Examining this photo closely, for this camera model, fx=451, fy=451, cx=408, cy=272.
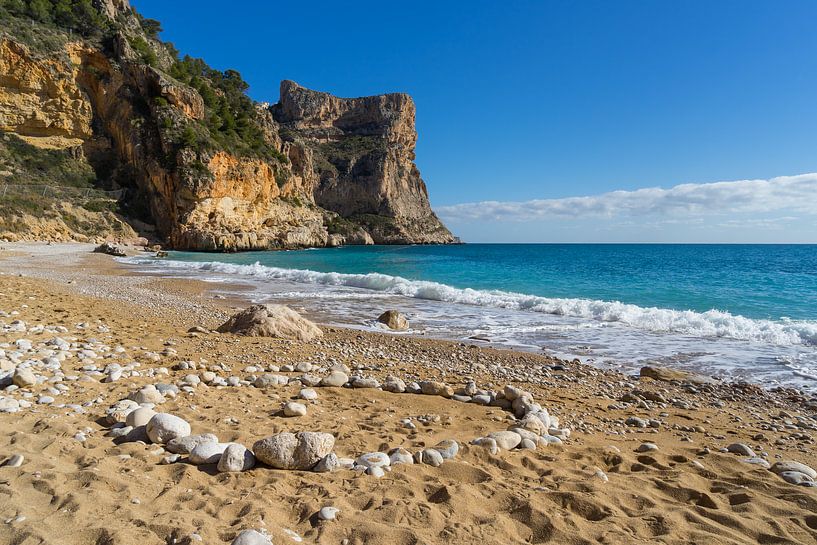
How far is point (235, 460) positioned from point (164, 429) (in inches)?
28.5

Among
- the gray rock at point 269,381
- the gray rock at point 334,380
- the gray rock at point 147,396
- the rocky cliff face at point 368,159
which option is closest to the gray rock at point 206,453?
the gray rock at point 147,396

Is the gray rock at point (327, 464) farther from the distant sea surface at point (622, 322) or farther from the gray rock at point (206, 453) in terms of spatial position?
the distant sea surface at point (622, 322)

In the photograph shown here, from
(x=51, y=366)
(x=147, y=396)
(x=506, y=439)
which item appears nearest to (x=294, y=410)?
(x=147, y=396)

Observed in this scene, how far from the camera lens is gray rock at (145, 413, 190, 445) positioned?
3.48 m

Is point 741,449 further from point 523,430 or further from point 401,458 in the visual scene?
point 401,458

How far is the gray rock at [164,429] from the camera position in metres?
3.48

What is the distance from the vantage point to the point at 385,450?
149 inches

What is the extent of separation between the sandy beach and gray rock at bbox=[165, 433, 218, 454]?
96mm

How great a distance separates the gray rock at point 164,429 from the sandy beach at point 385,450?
0.10 meters

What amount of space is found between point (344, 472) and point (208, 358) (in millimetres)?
4129

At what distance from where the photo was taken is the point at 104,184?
185 feet

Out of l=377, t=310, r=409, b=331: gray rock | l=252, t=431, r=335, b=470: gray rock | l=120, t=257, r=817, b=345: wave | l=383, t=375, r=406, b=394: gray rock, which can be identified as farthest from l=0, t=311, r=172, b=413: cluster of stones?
l=120, t=257, r=817, b=345: wave

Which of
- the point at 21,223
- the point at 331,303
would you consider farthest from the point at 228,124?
→ the point at 331,303

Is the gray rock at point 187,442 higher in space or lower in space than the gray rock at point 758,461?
higher
